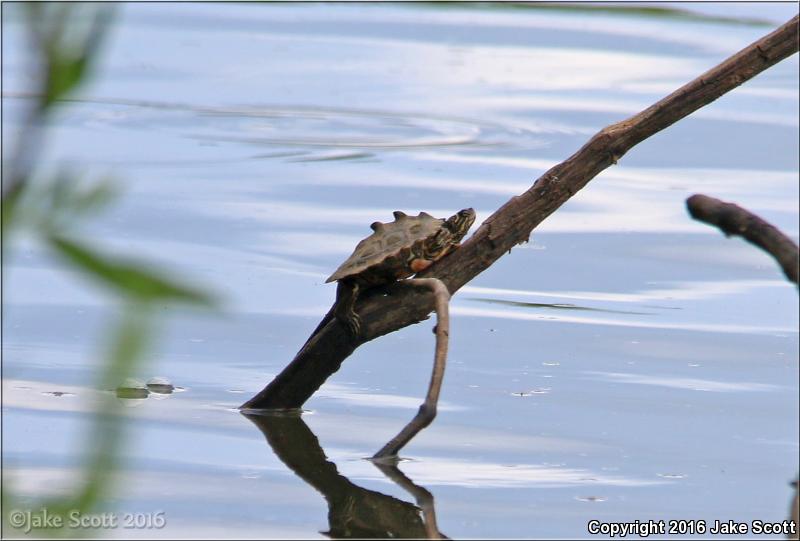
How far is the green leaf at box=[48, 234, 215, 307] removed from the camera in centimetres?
79

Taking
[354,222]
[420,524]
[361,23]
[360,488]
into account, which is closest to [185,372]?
[360,488]

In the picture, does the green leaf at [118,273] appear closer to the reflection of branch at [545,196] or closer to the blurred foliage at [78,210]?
the blurred foliage at [78,210]

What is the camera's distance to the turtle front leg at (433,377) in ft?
9.30

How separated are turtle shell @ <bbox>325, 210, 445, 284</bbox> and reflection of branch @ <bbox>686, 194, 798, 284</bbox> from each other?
103 centimetres

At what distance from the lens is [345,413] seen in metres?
3.72

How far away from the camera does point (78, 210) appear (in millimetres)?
812

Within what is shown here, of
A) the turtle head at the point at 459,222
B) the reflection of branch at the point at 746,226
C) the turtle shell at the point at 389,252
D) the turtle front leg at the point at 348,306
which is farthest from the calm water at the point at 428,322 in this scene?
the reflection of branch at the point at 746,226

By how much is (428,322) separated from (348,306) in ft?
4.88

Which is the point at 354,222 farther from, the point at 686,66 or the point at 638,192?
the point at 686,66

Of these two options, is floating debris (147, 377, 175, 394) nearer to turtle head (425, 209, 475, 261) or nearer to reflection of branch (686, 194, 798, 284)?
turtle head (425, 209, 475, 261)

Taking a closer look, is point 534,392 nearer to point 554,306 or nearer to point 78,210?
point 554,306

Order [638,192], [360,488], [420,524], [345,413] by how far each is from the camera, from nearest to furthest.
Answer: [420,524]
[360,488]
[345,413]
[638,192]

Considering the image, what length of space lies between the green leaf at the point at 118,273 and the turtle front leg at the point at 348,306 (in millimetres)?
2554

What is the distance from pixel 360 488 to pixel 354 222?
10.5 feet
